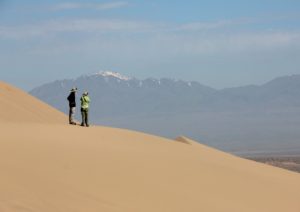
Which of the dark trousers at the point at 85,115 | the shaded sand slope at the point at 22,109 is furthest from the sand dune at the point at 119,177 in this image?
the shaded sand slope at the point at 22,109

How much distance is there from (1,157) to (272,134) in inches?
6364

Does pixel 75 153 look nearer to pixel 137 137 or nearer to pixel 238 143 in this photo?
pixel 137 137

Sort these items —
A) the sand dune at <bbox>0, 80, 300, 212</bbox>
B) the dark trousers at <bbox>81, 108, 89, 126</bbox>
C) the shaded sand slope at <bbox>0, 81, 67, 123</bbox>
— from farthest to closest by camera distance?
the shaded sand slope at <bbox>0, 81, 67, 123</bbox> < the dark trousers at <bbox>81, 108, 89, 126</bbox> < the sand dune at <bbox>0, 80, 300, 212</bbox>

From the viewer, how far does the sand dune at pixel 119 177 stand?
28.0 ft

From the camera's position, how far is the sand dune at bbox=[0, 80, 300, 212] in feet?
28.0

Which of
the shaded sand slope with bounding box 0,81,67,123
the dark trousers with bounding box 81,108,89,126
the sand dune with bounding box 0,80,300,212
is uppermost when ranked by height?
the shaded sand slope with bounding box 0,81,67,123

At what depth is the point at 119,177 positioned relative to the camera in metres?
10.5

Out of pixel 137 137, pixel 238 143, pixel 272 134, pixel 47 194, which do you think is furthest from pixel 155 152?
pixel 272 134

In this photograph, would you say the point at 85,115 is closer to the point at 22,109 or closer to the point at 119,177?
the point at 119,177

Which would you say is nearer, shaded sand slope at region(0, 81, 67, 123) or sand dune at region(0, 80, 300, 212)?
sand dune at region(0, 80, 300, 212)

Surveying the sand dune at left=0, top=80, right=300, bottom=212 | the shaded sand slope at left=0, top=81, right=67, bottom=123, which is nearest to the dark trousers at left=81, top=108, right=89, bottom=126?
the sand dune at left=0, top=80, right=300, bottom=212

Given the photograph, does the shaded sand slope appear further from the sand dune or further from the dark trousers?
the sand dune

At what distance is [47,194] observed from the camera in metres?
8.34

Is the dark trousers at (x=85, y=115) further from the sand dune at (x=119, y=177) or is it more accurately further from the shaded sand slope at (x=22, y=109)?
the shaded sand slope at (x=22, y=109)
